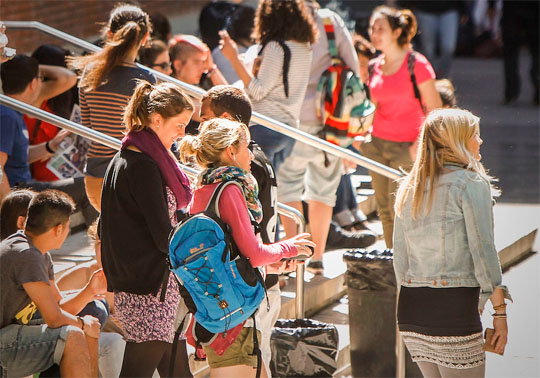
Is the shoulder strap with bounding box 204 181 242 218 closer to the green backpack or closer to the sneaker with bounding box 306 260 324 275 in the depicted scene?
the green backpack

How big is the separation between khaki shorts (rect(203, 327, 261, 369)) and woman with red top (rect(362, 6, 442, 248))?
3242 mm

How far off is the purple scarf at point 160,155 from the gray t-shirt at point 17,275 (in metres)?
0.72

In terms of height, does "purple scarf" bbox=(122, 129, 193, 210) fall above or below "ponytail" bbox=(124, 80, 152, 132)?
below

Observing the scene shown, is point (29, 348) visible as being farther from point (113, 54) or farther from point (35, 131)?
point (35, 131)

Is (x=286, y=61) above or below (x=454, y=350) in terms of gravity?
above

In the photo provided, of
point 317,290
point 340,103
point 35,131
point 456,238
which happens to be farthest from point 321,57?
point 456,238

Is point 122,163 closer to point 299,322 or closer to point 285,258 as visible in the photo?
point 285,258

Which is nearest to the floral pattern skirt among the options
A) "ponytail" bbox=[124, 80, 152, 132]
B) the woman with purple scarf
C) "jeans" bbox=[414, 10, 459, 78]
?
the woman with purple scarf

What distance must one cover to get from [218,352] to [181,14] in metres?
11.9

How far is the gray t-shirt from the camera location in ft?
14.9

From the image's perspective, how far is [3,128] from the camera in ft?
19.6

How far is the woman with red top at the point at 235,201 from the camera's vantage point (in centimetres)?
409

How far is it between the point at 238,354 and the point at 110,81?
80.0 inches

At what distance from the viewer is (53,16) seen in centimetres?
1161
